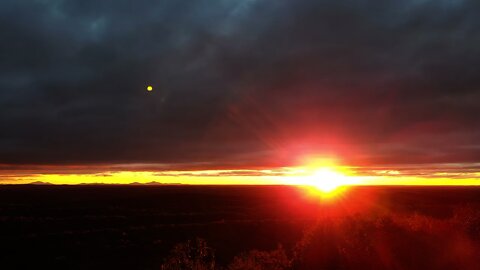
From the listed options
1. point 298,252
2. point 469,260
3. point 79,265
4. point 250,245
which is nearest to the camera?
point 469,260

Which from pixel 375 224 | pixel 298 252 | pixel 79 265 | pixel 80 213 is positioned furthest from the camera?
pixel 80 213

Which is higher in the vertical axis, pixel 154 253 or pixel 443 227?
pixel 443 227

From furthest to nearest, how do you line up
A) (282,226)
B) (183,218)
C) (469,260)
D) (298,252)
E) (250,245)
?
(183,218) → (282,226) → (250,245) → (298,252) → (469,260)

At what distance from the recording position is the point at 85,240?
38.4 meters

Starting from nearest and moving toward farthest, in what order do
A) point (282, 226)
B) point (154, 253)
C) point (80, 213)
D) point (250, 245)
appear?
point (154, 253), point (250, 245), point (282, 226), point (80, 213)

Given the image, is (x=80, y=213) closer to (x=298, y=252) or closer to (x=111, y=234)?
(x=111, y=234)

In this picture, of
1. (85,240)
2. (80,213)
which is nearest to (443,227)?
(85,240)

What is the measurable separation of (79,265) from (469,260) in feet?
78.6

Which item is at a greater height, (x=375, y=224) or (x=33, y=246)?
(x=375, y=224)

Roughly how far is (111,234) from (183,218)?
15.9 m

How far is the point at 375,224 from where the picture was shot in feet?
72.3

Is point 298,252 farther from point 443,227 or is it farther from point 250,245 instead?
point 250,245

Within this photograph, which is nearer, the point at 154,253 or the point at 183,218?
the point at 154,253

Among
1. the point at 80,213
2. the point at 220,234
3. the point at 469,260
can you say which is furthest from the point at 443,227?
the point at 80,213
